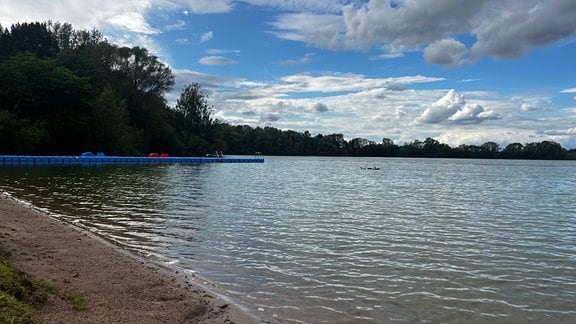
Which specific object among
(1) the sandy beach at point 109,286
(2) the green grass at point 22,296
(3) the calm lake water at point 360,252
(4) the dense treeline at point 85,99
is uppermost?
(4) the dense treeline at point 85,99

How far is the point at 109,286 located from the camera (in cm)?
→ 780

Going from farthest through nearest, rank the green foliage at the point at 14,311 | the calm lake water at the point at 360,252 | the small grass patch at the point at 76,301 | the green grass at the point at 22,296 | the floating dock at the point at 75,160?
the floating dock at the point at 75,160 < the calm lake water at the point at 360,252 < the small grass patch at the point at 76,301 < the green grass at the point at 22,296 < the green foliage at the point at 14,311

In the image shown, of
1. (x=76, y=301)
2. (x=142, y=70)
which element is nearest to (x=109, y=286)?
(x=76, y=301)

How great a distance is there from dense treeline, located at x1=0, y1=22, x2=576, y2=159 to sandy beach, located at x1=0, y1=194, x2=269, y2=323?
2389 inches

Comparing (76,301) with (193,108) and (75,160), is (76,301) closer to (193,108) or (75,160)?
(75,160)

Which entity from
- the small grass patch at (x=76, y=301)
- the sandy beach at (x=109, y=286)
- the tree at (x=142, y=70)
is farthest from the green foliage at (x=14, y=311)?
the tree at (x=142, y=70)

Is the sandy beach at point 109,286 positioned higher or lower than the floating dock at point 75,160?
lower

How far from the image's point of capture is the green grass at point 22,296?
16.4 feet

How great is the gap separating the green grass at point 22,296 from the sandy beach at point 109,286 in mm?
142

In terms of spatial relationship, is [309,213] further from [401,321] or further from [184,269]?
[401,321]

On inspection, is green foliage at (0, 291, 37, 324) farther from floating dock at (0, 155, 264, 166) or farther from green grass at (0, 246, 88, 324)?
floating dock at (0, 155, 264, 166)

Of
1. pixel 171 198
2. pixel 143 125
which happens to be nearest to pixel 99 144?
pixel 143 125

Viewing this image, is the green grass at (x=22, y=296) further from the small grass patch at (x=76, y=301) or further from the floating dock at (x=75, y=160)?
the floating dock at (x=75, y=160)

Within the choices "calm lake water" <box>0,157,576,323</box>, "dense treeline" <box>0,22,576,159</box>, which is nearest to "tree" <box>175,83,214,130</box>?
"dense treeline" <box>0,22,576,159</box>
